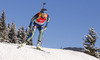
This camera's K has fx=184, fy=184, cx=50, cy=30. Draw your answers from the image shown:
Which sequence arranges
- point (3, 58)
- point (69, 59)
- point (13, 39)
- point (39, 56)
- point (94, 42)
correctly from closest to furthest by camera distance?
point (3, 58) → point (39, 56) → point (69, 59) → point (94, 42) → point (13, 39)

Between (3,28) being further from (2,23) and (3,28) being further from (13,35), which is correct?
(13,35)

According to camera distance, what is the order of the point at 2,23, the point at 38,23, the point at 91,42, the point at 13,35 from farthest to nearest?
the point at 13,35 → the point at 2,23 → the point at 91,42 → the point at 38,23

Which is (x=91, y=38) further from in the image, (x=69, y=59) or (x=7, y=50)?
(x=7, y=50)

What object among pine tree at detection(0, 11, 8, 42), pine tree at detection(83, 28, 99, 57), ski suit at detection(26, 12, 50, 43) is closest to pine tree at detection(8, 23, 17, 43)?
pine tree at detection(0, 11, 8, 42)

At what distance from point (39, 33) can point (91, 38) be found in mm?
24927

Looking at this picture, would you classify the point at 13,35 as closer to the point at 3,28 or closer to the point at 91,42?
the point at 3,28

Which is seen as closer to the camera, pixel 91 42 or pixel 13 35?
pixel 91 42

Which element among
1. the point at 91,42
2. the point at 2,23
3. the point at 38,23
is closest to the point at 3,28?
the point at 2,23

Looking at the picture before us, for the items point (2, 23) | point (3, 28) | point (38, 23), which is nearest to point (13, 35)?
point (3, 28)

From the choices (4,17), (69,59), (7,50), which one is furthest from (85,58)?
(4,17)

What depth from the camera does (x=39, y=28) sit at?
34.5 feet

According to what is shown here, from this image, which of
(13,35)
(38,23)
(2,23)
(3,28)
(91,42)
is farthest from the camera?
(13,35)

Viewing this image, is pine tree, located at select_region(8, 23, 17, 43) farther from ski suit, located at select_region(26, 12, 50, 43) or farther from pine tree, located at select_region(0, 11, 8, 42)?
ski suit, located at select_region(26, 12, 50, 43)

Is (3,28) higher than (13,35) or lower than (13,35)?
higher
